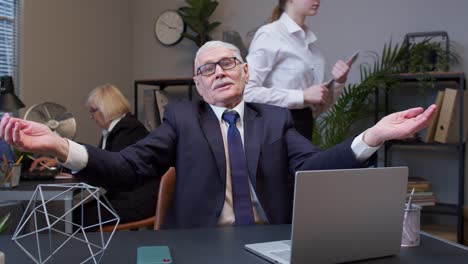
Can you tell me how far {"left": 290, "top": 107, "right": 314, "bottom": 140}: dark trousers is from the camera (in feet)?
7.14

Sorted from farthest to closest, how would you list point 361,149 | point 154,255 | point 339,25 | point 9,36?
point 339,25, point 9,36, point 361,149, point 154,255

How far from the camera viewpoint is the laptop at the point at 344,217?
0.89 m

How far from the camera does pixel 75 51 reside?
158 inches

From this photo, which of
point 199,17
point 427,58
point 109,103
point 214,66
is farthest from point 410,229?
point 199,17

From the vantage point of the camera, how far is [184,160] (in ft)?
4.93

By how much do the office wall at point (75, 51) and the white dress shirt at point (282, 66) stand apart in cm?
206

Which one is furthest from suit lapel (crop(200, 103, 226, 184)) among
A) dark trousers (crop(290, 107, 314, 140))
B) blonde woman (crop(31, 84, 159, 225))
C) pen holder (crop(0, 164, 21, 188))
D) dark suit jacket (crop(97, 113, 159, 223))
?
pen holder (crop(0, 164, 21, 188))

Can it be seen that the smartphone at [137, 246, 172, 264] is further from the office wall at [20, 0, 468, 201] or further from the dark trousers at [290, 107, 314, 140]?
the office wall at [20, 0, 468, 201]

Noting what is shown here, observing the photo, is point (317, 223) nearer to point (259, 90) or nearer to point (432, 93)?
point (259, 90)

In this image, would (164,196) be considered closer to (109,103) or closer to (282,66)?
(282,66)

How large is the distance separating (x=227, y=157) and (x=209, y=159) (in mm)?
61

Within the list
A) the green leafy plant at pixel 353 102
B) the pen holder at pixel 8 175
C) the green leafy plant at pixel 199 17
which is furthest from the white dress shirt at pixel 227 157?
the green leafy plant at pixel 199 17

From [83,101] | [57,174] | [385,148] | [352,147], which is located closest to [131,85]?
[83,101]

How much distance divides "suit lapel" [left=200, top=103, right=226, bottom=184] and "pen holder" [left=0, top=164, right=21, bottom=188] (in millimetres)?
1245
